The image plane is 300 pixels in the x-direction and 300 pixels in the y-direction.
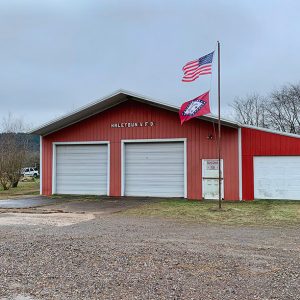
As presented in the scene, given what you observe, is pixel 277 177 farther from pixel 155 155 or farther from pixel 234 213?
pixel 234 213

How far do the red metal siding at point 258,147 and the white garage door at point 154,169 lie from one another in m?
2.95

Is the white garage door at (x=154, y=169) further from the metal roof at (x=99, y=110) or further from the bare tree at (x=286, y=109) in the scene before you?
the bare tree at (x=286, y=109)

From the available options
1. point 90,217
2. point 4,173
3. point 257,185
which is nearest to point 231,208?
point 257,185

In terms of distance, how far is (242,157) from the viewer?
19.6m

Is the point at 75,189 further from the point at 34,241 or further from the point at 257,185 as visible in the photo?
the point at 34,241

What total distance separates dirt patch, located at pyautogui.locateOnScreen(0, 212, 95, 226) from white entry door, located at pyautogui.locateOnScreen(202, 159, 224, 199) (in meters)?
7.49

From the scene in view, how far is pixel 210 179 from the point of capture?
20.0 m

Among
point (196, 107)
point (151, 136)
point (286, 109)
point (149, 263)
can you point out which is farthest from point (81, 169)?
point (286, 109)

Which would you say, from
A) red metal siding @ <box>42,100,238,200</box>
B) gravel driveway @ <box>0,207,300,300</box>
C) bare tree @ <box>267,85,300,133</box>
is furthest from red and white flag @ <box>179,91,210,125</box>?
bare tree @ <box>267,85,300,133</box>

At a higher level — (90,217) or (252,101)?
(252,101)

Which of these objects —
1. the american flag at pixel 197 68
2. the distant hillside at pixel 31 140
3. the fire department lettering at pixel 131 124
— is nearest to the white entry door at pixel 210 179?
the fire department lettering at pixel 131 124

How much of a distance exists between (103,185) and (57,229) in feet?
36.9

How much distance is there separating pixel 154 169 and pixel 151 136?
1595 mm

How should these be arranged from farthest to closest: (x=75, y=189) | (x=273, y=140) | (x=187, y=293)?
(x=75, y=189), (x=273, y=140), (x=187, y=293)
